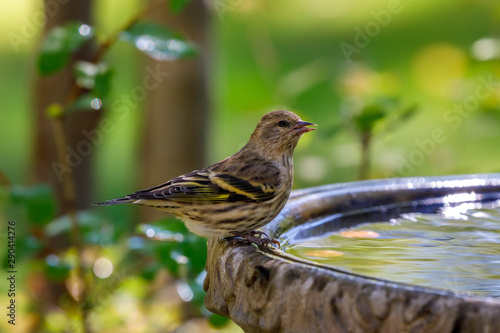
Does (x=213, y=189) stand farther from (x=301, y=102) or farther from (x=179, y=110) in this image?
(x=301, y=102)

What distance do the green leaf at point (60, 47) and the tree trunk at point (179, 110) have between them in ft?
7.36

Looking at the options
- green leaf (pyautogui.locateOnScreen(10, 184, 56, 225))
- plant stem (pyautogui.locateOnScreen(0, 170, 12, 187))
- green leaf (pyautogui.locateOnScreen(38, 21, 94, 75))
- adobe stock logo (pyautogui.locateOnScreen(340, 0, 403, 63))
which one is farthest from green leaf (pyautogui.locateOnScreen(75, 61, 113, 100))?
adobe stock logo (pyautogui.locateOnScreen(340, 0, 403, 63))

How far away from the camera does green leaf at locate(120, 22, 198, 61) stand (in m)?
3.59

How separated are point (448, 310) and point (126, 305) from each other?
13.8ft

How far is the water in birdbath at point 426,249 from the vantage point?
2738 millimetres

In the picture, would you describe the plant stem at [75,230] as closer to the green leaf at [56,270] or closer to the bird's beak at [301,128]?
the green leaf at [56,270]

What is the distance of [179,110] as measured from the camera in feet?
19.6

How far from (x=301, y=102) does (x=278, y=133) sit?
16.7ft

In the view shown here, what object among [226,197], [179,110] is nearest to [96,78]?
[226,197]

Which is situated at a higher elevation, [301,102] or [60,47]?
[301,102]

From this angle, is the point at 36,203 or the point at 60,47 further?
the point at 36,203

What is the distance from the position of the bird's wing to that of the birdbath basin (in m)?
0.15

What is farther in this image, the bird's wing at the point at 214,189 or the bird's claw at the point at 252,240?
the bird's wing at the point at 214,189

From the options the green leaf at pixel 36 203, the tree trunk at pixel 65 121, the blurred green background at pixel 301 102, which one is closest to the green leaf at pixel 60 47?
the blurred green background at pixel 301 102
